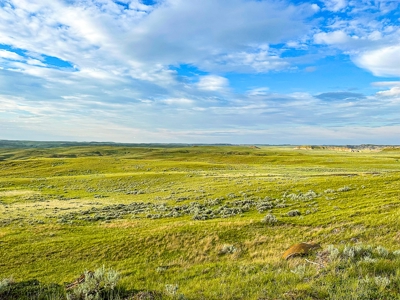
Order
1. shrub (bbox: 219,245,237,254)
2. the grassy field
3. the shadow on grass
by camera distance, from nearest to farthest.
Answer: the shadow on grass < the grassy field < shrub (bbox: 219,245,237,254)

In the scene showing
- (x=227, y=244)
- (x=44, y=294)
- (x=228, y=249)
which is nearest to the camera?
(x=44, y=294)

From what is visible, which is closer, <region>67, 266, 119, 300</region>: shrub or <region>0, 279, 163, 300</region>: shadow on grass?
<region>67, 266, 119, 300</region>: shrub

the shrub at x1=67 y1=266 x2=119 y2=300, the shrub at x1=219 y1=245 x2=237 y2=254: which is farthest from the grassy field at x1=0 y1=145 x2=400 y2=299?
the shrub at x1=67 y1=266 x2=119 y2=300

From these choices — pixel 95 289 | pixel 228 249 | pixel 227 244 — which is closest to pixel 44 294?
pixel 95 289

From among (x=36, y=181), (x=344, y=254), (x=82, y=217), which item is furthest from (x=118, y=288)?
(x=36, y=181)

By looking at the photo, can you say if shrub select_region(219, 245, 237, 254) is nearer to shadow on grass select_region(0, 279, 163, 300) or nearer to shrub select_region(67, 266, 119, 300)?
shadow on grass select_region(0, 279, 163, 300)

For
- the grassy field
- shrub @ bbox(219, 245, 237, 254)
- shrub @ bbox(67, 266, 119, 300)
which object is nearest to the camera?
shrub @ bbox(67, 266, 119, 300)

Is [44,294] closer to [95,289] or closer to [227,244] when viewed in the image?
[95,289]

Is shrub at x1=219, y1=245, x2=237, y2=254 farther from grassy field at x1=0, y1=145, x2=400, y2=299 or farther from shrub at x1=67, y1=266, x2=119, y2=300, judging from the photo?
shrub at x1=67, y1=266, x2=119, y2=300

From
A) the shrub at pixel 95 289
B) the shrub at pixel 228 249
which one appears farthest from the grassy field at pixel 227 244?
the shrub at pixel 95 289

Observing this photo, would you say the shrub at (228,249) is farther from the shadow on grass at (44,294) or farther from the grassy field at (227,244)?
the shadow on grass at (44,294)

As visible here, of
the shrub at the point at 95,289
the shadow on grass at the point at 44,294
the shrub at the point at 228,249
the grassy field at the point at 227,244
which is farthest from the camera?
the shrub at the point at 228,249

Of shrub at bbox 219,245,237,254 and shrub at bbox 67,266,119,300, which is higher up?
shrub at bbox 67,266,119,300

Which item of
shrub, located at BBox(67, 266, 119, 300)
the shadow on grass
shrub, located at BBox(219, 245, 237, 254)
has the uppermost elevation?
shrub, located at BBox(67, 266, 119, 300)
